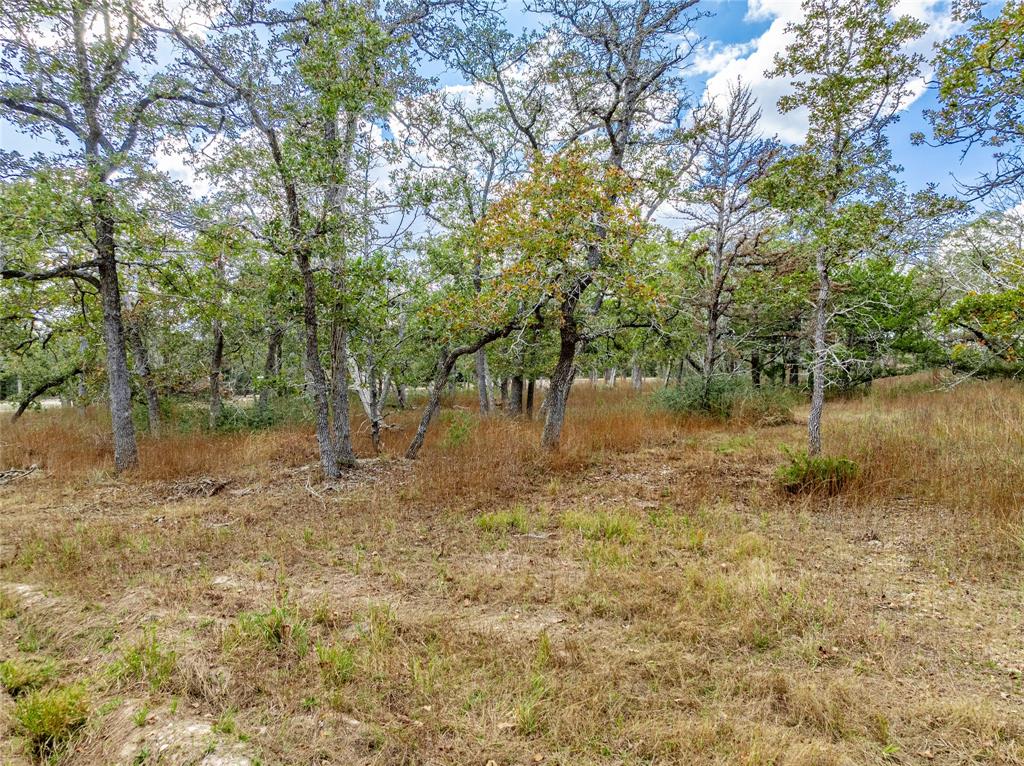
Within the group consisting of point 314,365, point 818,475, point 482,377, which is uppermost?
point 314,365

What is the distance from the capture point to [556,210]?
6.90 meters

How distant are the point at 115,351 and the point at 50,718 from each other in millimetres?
7937

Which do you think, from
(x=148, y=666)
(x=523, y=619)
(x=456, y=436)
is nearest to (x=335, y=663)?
(x=148, y=666)

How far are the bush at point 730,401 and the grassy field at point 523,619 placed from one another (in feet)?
16.5

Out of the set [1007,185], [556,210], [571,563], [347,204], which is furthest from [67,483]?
[1007,185]

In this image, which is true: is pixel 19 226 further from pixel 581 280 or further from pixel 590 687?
pixel 590 687

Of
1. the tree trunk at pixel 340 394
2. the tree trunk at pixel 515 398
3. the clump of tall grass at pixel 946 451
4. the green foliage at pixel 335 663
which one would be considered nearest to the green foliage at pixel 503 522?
the green foliage at pixel 335 663

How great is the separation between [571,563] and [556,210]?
4.99m

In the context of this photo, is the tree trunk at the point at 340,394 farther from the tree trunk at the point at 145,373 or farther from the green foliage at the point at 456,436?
the tree trunk at the point at 145,373

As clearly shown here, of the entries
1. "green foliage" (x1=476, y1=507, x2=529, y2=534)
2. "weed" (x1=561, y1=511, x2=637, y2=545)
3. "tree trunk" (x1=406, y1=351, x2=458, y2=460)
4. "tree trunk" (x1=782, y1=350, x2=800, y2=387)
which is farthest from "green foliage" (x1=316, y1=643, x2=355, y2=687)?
"tree trunk" (x1=782, y1=350, x2=800, y2=387)

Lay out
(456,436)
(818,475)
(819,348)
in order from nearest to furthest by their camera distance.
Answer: (818,475)
(819,348)
(456,436)

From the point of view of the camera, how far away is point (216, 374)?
502 inches

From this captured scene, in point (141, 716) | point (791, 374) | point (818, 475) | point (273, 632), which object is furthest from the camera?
point (791, 374)

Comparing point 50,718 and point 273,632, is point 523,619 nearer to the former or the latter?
point 273,632
